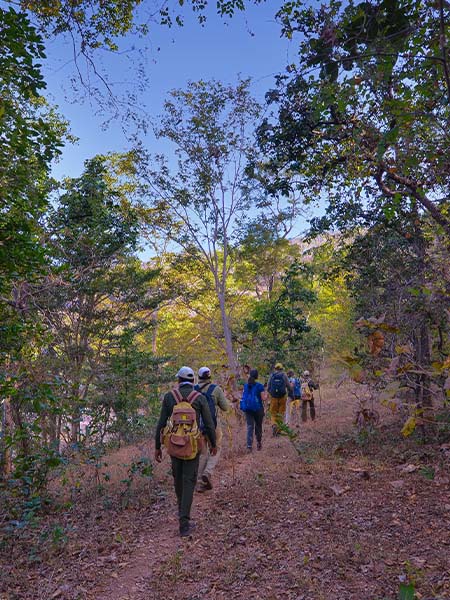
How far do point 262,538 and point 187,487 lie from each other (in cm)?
99

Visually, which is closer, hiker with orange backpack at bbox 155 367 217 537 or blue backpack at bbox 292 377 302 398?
hiker with orange backpack at bbox 155 367 217 537

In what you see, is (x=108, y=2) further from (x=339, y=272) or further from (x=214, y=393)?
(x=339, y=272)

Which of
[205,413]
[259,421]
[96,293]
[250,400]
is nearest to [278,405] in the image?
[259,421]

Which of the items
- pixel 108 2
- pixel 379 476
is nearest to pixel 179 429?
pixel 379 476

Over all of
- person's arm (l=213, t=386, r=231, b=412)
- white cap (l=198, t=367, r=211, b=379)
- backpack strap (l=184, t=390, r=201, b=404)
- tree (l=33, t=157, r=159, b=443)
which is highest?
tree (l=33, t=157, r=159, b=443)

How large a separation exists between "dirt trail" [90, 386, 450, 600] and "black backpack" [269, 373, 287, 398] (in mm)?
2564

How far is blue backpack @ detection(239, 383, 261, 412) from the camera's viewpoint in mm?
8805

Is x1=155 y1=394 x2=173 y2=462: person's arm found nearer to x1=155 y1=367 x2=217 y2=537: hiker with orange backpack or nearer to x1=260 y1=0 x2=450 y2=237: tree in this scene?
x1=155 y1=367 x2=217 y2=537: hiker with orange backpack

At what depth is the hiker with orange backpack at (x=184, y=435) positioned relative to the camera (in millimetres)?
5016

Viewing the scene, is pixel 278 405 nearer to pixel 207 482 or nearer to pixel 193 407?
pixel 207 482

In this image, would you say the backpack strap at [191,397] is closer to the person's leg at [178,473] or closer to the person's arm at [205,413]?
the person's arm at [205,413]

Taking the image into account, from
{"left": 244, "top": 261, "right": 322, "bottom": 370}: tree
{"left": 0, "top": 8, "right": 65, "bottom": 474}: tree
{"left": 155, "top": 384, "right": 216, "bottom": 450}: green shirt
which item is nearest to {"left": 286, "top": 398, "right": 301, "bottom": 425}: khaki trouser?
{"left": 244, "top": 261, "right": 322, "bottom": 370}: tree

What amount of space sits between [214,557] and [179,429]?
1.33m

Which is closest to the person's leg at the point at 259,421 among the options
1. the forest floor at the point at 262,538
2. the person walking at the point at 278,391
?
the person walking at the point at 278,391
